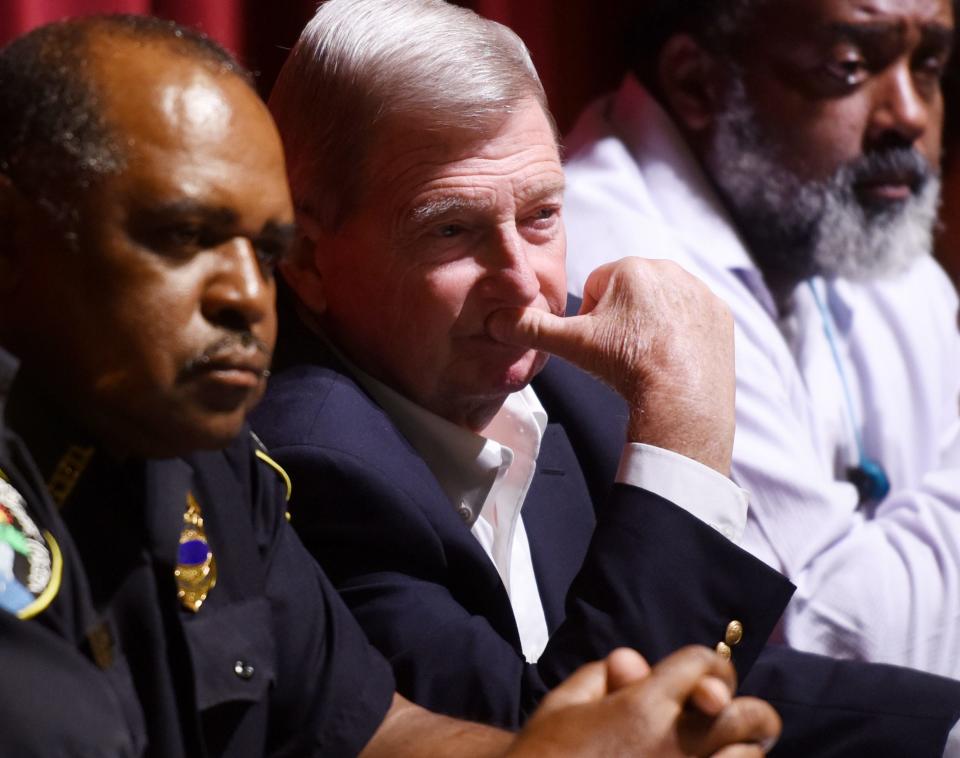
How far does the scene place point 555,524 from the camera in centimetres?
143

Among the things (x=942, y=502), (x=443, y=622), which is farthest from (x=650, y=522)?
(x=942, y=502)

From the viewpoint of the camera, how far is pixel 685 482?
1.21 meters

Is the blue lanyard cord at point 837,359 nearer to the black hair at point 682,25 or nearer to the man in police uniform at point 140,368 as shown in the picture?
the black hair at point 682,25

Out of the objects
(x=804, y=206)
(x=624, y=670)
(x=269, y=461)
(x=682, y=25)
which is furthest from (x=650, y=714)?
(x=682, y=25)

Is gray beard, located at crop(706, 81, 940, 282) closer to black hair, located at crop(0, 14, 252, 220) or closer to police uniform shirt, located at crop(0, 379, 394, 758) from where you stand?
police uniform shirt, located at crop(0, 379, 394, 758)

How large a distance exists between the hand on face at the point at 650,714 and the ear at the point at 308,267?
53 cm

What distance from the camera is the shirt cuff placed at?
121 cm

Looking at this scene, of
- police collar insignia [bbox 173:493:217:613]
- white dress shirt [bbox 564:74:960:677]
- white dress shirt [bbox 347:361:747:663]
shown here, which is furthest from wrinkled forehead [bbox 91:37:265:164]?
white dress shirt [bbox 564:74:960:677]

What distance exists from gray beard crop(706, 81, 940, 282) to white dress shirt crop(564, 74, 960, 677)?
0.04 m

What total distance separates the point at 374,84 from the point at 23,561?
1.99 ft

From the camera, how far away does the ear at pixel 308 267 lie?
1357mm

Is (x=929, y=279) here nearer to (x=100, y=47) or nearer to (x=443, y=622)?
(x=443, y=622)

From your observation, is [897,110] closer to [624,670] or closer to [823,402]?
[823,402]

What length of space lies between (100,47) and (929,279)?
1819 millimetres
